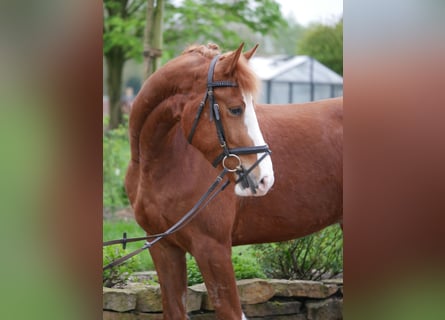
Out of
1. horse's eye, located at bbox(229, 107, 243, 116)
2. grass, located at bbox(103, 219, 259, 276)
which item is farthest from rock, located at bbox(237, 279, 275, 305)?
horse's eye, located at bbox(229, 107, 243, 116)

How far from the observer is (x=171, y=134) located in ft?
11.0

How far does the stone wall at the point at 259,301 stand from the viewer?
13.0ft

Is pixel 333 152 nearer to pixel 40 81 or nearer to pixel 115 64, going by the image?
pixel 40 81

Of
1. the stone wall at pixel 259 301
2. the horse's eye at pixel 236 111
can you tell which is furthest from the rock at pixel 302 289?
the horse's eye at pixel 236 111

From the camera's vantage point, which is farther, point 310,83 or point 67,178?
point 310,83

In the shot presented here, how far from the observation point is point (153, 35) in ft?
15.8

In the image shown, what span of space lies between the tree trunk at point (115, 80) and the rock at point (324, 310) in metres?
4.52

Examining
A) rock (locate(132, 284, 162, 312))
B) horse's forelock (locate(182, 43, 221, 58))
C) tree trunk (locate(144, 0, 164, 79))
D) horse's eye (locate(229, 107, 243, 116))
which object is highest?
tree trunk (locate(144, 0, 164, 79))

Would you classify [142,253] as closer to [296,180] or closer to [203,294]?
[203,294]

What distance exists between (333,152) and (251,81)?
106 cm

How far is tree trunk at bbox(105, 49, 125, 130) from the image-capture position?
8133 mm

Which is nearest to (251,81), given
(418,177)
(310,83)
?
(418,177)

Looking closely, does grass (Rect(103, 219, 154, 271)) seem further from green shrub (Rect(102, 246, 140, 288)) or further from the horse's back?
the horse's back

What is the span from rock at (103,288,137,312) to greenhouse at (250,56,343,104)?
2505 mm
